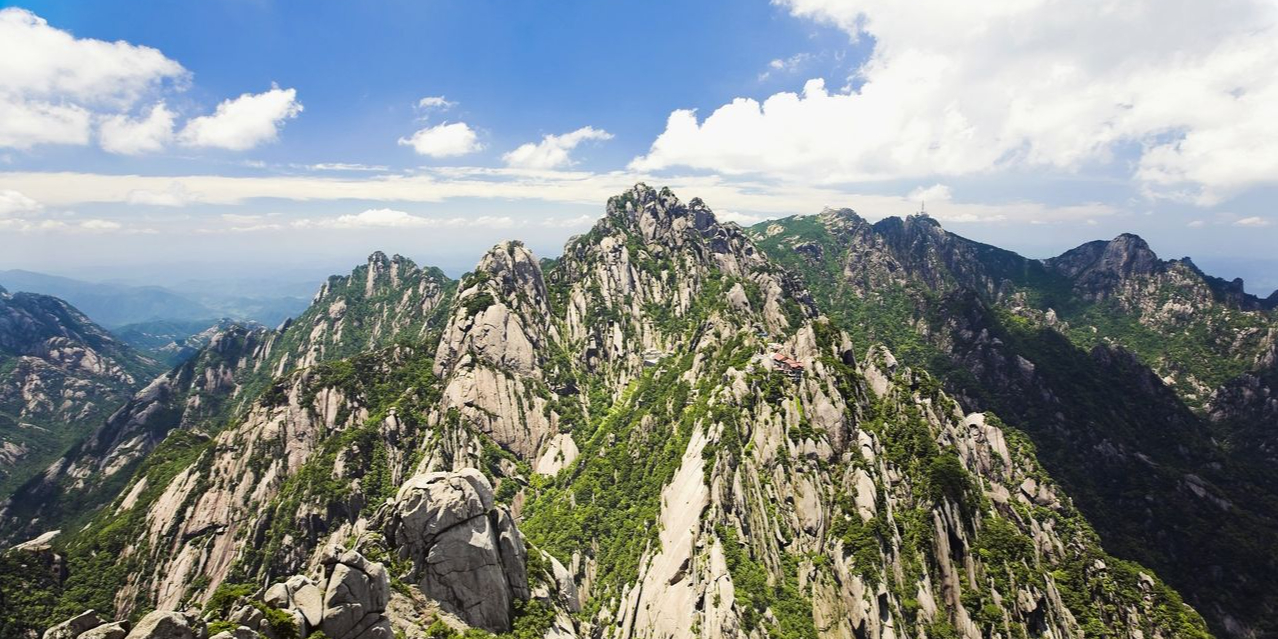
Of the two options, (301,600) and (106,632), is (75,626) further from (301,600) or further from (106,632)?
(301,600)

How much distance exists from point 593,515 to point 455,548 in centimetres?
7012

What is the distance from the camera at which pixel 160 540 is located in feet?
404

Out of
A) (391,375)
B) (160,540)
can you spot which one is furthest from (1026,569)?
(160,540)

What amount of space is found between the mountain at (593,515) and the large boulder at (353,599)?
221 mm

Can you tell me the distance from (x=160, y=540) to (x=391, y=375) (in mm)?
64470

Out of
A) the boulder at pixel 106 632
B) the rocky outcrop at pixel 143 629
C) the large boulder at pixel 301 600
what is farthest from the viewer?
the large boulder at pixel 301 600

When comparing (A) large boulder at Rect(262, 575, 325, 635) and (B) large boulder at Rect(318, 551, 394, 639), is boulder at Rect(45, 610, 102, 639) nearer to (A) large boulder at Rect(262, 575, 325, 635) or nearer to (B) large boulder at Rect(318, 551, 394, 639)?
(A) large boulder at Rect(262, 575, 325, 635)

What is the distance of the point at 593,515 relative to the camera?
12344cm

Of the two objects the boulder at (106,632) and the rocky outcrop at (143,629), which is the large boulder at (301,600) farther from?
the boulder at (106,632)

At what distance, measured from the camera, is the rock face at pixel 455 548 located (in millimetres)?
56688

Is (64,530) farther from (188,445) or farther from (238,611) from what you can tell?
(238,611)

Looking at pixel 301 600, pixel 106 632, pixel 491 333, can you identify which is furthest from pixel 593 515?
pixel 106 632

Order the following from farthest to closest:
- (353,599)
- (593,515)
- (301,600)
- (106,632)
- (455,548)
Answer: (593,515), (455,548), (353,599), (301,600), (106,632)

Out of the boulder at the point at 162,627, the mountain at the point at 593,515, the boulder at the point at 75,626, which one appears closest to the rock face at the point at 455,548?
the mountain at the point at 593,515
